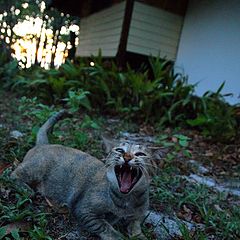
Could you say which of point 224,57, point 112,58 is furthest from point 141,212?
point 112,58

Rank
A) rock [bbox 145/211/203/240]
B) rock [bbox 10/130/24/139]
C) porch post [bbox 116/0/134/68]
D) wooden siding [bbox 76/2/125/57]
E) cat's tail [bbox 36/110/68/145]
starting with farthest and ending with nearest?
1. wooden siding [bbox 76/2/125/57]
2. porch post [bbox 116/0/134/68]
3. rock [bbox 10/130/24/139]
4. cat's tail [bbox 36/110/68/145]
5. rock [bbox 145/211/203/240]

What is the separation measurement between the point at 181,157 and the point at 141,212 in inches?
102

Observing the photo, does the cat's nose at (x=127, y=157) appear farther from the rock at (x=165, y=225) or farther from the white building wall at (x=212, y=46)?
the white building wall at (x=212, y=46)

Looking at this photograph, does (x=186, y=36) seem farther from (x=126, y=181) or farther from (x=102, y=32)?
(x=126, y=181)

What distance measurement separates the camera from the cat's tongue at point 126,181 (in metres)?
2.30

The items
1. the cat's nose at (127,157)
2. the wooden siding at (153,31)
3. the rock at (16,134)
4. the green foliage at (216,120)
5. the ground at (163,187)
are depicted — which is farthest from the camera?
the wooden siding at (153,31)

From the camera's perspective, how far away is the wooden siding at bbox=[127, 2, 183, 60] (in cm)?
921

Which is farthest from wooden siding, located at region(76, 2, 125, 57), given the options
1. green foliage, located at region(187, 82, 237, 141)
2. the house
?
green foliage, located at region(187, 82, 237, 141)

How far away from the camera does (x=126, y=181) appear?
7.70 feet

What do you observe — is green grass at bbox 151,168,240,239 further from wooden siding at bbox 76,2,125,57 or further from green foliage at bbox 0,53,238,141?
wooden siding at bbox 76,2,125,57

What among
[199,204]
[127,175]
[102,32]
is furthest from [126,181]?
[102,32]

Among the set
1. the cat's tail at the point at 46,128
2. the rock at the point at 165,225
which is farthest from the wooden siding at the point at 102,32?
the rock at the point at 165,225

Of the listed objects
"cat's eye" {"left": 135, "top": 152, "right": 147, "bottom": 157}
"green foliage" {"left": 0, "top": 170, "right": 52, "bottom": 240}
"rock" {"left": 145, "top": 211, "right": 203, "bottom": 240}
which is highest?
"cat's eye" {"left": 135, "top": 152, "right": 147, "bottom": 157}

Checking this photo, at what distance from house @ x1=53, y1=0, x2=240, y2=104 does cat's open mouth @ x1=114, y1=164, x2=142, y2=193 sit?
208 inches
